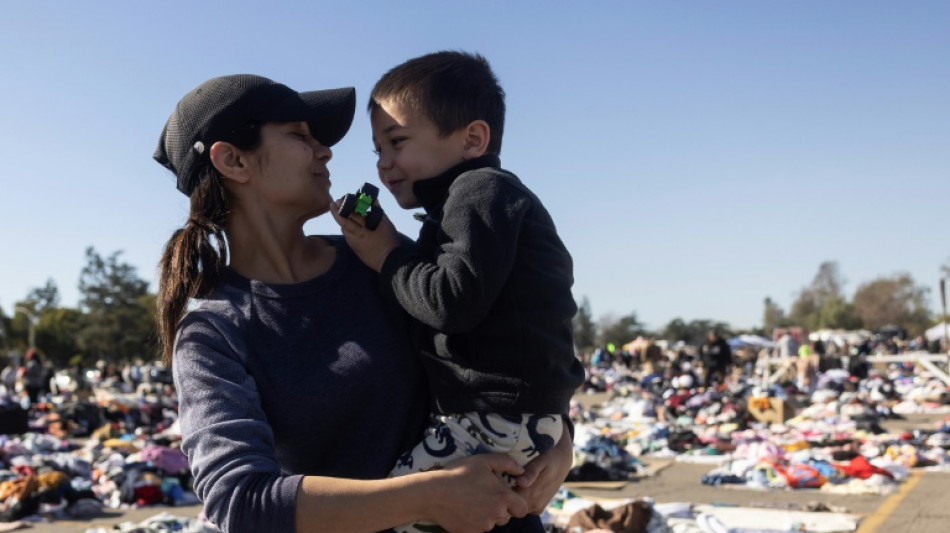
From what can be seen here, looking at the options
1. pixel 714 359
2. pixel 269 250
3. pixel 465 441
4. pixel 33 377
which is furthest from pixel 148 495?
pixel 714 359

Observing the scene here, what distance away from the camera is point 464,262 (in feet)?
6.40

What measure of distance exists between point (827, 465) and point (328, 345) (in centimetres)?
938

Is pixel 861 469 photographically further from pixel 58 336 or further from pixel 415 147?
pixel 58 336

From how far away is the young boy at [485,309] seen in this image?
6.42ft

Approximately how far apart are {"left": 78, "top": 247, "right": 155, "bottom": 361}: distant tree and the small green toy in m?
86.4

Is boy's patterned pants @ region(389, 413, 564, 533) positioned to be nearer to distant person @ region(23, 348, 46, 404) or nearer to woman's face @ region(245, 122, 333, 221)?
woman's face @ region(245, 122, 333, 221)

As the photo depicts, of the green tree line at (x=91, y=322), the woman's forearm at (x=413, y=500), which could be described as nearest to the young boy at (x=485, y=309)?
the woman's forearm at (x=413, y=500)

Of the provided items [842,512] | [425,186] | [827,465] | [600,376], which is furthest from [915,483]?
[600,376]

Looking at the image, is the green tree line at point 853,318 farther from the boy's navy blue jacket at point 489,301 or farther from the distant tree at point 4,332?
the boy's navy blue jacket at point 489,301

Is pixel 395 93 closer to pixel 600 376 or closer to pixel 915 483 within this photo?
pixel 915 483

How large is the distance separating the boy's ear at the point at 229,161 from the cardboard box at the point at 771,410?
15563 millimetres

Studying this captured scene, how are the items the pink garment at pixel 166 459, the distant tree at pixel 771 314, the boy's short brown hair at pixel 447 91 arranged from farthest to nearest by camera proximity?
the distant tree at pixel 771 314
the pink garment at pixel 166 459
the boy's short brown hair at pixel 447 91

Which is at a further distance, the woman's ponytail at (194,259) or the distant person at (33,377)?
the distant person at (33,377)

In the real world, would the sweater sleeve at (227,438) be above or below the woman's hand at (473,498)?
above
